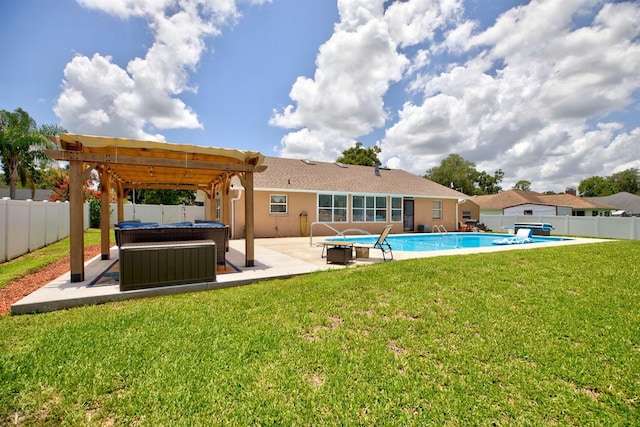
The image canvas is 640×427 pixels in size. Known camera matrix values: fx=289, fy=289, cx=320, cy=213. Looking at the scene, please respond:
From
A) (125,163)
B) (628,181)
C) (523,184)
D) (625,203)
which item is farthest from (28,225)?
(628,181)

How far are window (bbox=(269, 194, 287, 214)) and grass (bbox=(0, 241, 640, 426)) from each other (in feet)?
35.0

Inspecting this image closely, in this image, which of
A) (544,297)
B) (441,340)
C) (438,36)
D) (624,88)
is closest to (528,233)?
(624,88)

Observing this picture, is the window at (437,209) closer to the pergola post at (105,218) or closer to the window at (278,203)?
the window at (278,203)

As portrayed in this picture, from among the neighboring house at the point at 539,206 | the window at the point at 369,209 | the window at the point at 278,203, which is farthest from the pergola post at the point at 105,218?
the neighboring house at the point at 539,206

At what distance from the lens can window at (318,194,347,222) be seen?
16.9m

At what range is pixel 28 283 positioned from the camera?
585 centimetres

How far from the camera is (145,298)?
15.9ft

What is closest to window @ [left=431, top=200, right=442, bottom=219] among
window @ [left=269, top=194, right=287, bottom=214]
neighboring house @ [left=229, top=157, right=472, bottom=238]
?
neighboring house @ [left=229, top=157, right=472, bottom=238]

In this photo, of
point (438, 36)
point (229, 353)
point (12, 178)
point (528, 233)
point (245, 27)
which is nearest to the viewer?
point (229, 353)

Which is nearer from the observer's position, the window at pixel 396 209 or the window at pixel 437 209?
the window at pixel 396 209

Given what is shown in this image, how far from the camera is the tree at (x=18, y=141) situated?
23547 millimetres

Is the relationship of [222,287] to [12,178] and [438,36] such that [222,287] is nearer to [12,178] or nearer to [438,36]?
[438,36]

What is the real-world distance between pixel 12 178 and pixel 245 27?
1100 inches

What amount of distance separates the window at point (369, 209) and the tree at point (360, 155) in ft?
67.1
